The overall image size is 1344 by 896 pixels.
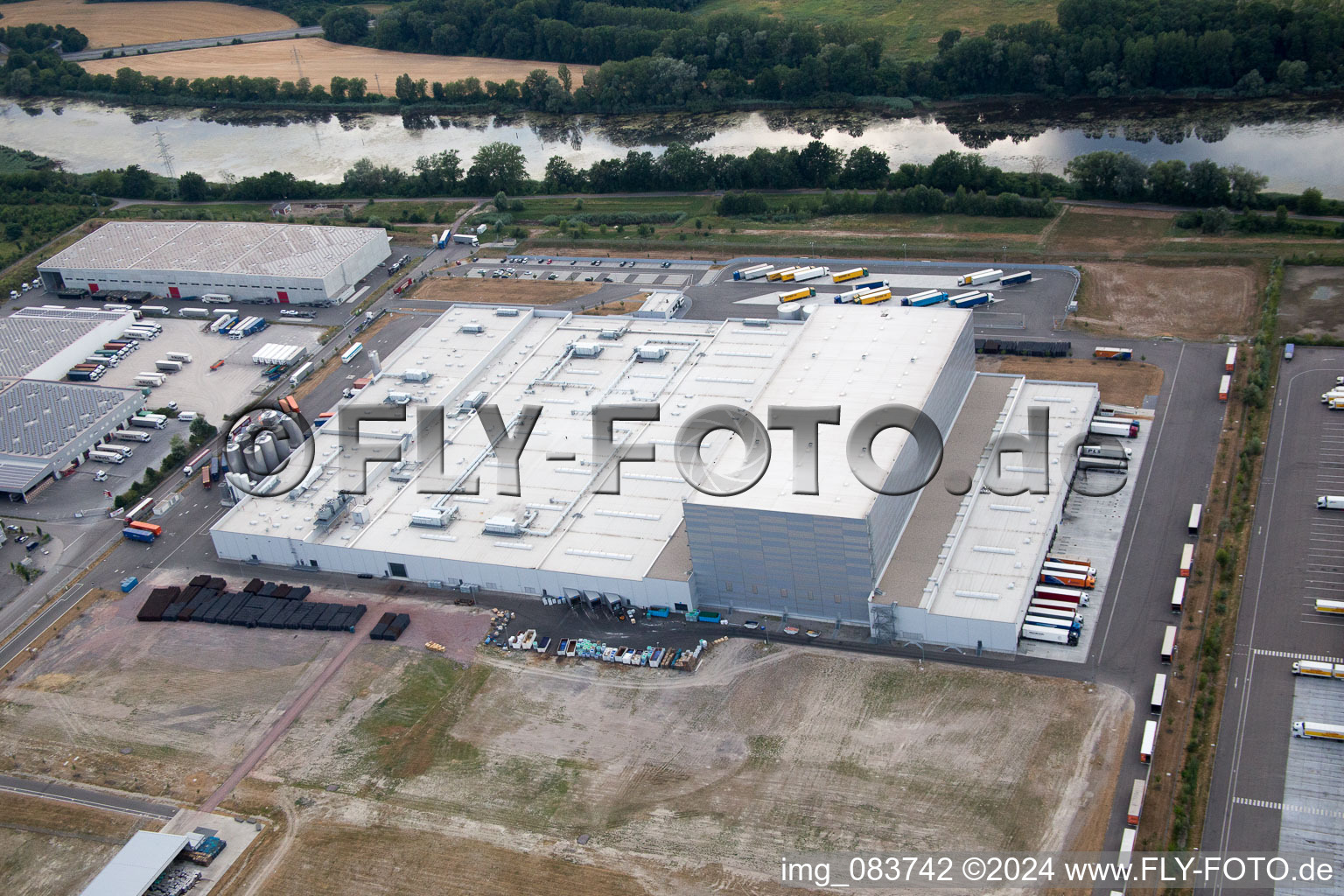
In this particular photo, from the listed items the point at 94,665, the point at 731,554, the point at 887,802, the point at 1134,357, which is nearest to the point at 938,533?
the point at 731,554

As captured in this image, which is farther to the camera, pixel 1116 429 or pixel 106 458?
pixel 106 458

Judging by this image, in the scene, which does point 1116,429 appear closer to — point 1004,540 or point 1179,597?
point 1004,540

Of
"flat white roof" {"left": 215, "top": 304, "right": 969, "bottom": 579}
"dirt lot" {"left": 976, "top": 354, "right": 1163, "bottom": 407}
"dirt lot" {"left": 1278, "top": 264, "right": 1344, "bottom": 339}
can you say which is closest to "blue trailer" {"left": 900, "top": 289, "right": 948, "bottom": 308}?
"dirt lot" {"left": 976, "top": 354, "right": 1163, "bottom": 407}

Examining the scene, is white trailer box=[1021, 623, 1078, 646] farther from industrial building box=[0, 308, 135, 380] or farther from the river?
industrial building box=[0, 308, 135, 380]

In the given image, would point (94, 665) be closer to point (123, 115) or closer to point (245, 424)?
point (245, 424)

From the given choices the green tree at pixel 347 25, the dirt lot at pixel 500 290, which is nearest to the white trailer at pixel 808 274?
the dirt lot at pixel 500 290

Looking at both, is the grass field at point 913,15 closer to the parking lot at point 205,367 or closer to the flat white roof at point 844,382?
the flat white roof at point 844,382

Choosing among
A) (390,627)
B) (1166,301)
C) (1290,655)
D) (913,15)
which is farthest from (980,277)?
(913,15)
